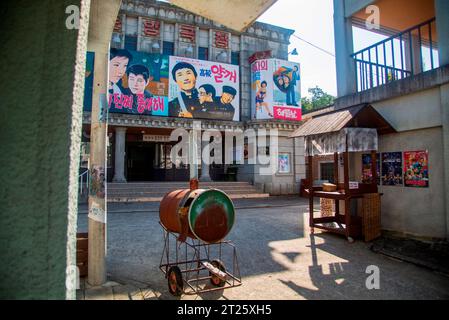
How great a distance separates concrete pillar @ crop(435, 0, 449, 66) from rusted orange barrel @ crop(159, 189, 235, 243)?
662cm

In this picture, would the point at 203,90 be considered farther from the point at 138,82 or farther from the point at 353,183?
the point at 353,183

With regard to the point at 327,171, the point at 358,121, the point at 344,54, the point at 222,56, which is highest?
the point at 222,56

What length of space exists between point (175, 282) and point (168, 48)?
64.7ft

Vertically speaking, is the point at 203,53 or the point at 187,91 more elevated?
the point at 203,53

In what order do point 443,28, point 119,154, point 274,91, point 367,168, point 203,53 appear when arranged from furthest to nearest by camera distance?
point 203,53 → point 274,91 → point 119,154 → point 367,168 → point 443,28

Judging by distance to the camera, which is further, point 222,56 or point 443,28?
point 222,56

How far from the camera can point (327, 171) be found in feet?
80.2

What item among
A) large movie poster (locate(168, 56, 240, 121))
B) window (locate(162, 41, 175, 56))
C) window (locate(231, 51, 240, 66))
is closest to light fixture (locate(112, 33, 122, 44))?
window (locate(162, 41, 175, 56))

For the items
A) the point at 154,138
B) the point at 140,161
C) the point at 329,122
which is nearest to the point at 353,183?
the point at 329,122

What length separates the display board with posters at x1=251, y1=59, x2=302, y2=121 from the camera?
21250 millimetres

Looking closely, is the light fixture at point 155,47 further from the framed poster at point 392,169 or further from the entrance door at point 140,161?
the framed poster at point 392,169

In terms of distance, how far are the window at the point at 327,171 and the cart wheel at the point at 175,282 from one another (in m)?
21.5

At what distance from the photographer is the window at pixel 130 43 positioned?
1991cm

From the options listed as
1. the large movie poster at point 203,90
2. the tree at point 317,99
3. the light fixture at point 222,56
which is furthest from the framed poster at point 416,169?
the tree at point 317,99
